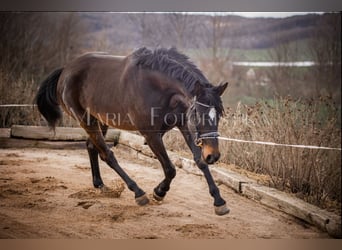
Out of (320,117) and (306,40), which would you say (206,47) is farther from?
(320,117)

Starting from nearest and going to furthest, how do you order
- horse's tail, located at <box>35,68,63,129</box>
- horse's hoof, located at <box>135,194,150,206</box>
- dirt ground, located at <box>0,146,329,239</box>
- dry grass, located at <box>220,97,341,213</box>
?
dry grass, located at <box>220,97,341,213</box> < dirt ground, located at <box>0,146,329,239</box> < horse's hoof, located at <box>135,194,150,206</box> < horse's tail, located at <box>35,68,63,129</box>

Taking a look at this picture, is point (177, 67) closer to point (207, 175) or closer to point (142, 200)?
point (207, 175)

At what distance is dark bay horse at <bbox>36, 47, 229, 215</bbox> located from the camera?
3277mm

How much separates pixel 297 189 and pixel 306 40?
3.80 ft

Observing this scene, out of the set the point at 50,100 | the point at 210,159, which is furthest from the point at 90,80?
the point at 210,159

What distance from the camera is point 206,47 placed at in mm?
3650

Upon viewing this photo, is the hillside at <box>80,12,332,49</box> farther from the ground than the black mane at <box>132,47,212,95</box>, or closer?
farther from the ground

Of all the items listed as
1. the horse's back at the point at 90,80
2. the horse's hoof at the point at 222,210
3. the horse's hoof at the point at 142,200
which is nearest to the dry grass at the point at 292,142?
the horse's hoof at the point at 222,210

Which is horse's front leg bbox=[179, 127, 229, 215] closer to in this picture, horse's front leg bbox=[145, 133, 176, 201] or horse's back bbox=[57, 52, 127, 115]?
horse's front leg bbox=[145, 133, 176, 201]

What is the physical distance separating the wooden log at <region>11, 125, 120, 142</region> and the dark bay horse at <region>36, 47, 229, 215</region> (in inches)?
2.4

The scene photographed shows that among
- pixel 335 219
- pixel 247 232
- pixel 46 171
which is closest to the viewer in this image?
pixel 335 219

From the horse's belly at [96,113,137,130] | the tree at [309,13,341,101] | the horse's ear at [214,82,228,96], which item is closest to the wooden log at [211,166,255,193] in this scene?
the horse's ear at [214,82,228,96]

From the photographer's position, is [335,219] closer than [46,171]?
Yes

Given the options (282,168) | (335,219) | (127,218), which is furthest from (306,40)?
(127,218)
